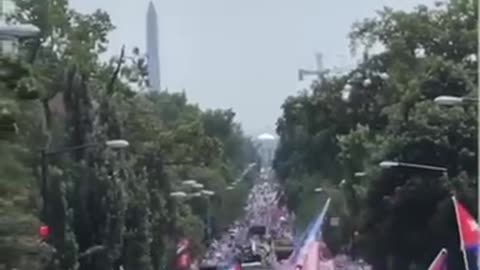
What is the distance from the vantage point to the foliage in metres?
58.4

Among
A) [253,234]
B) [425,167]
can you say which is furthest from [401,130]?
[253,234]

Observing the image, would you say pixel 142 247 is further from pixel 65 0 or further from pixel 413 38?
pixel 413 38

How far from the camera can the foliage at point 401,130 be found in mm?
58406

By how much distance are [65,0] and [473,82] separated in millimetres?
16804

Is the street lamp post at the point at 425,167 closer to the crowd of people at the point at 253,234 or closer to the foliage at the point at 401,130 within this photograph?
the foliage at the point at 401,130

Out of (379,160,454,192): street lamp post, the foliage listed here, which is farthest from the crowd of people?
(379,160,454,192): street lamp post

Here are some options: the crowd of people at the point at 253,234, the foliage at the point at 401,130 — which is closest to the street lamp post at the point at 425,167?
the foliage at the point at 401,130

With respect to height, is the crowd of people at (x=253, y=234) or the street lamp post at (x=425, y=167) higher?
the street lamp post at (x=425, y=167)

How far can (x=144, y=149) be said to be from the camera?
75688 mm

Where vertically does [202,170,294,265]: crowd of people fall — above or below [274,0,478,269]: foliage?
below

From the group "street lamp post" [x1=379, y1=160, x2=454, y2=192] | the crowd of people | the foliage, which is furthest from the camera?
the crowd of people

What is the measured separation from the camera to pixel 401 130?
62.8 m

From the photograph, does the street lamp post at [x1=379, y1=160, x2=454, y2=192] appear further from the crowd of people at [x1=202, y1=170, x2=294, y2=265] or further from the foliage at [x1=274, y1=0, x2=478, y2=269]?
the crowd of people at [x1=202, y1=170, x2=294, y2=265]

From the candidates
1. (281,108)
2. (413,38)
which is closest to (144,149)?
(413,38)
